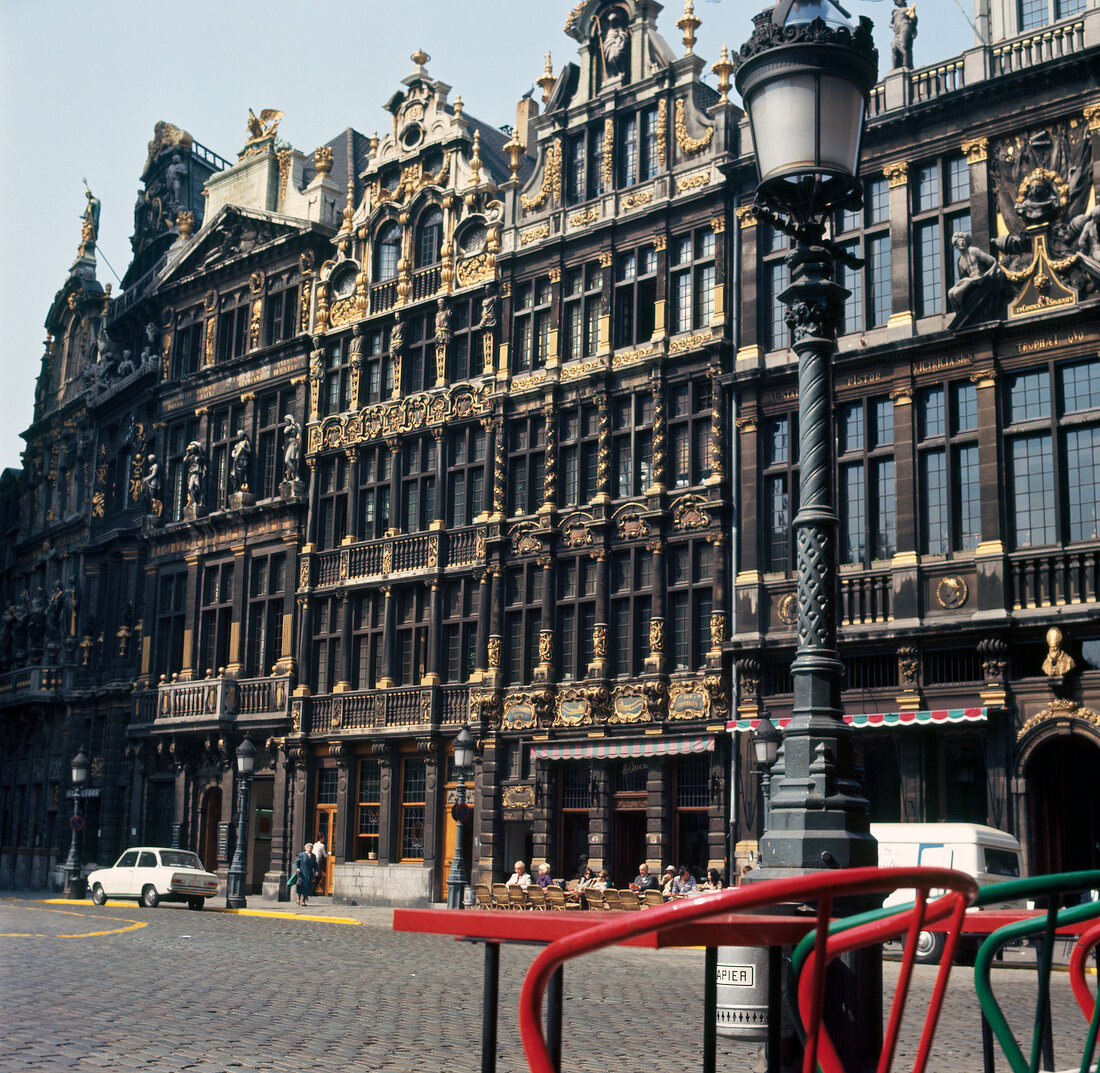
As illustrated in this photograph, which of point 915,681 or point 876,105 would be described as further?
point 876,105

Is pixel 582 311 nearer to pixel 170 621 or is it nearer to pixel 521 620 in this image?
pixel 521 620

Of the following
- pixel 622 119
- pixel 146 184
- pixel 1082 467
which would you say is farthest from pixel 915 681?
pixel 146 184

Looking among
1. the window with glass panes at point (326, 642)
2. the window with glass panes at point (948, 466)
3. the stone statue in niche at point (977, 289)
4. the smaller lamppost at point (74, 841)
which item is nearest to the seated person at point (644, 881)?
the window with glass panes at point (948, 466)

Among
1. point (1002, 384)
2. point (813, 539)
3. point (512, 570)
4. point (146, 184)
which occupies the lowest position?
point (813, 539)

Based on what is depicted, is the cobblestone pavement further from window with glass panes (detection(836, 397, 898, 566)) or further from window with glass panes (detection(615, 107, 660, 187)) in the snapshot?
window with glass panes (detection(615, 107, 660, 187))

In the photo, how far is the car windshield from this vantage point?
120ft

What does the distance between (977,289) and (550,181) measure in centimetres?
1317

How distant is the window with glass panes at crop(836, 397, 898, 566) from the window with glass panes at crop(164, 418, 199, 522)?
984 inches

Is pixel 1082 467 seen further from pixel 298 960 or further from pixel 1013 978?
pixel 298 960

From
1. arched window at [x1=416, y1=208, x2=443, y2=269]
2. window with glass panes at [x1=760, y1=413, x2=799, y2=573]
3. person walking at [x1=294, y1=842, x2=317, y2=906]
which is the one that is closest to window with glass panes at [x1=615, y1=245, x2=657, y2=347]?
window with glass panes at [x1=760, y1=413, x2=799, y2=573]

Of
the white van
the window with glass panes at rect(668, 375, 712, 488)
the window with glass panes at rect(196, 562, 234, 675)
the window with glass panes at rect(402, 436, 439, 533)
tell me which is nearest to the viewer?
the white van

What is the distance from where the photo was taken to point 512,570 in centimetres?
3578

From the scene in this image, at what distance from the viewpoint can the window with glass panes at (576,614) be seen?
33875mm

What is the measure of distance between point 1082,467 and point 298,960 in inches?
652
